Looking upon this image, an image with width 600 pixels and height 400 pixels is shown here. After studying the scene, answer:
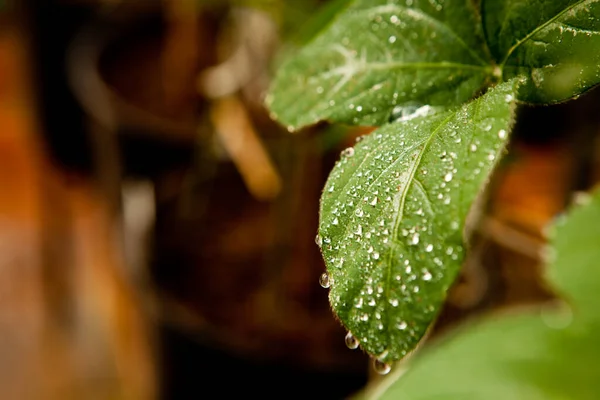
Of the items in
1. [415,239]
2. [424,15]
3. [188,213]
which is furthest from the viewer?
[188,213]

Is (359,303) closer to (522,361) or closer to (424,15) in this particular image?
(522,361)

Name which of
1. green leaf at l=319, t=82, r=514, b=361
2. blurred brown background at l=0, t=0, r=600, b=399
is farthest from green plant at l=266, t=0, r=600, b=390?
blurred brown background at l=0, t=0, r=600, b=399

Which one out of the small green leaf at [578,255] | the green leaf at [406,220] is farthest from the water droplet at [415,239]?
the small green leaf at [578,255]

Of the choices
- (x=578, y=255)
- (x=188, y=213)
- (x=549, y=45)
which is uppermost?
(x=549, y=45)

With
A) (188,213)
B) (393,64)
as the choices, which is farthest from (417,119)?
(188,213)

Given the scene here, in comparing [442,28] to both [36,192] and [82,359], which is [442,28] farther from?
[36,192]

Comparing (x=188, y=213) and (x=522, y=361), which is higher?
(x=522, y=361)
